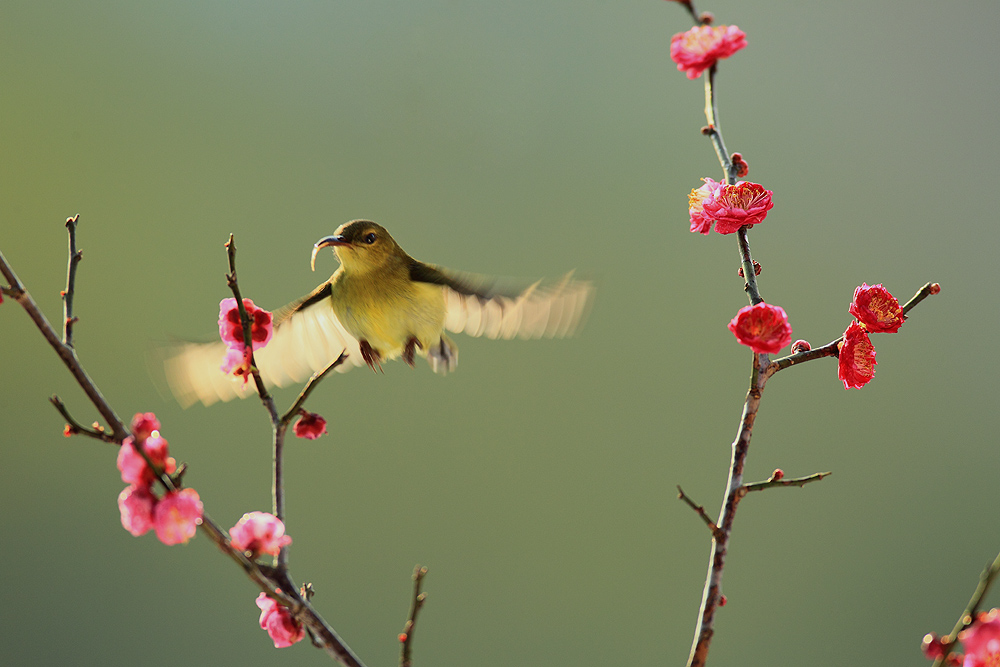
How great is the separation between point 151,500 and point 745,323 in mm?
335

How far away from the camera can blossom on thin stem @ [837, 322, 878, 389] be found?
1.63 ft

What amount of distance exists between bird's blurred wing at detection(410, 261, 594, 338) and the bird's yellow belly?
0.02 metres

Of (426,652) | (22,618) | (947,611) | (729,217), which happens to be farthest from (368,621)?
(729,217)

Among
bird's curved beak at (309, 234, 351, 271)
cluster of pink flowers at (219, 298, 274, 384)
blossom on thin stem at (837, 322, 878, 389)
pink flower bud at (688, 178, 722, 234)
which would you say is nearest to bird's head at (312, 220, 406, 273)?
bird's curved beak at (309, 234, 351, 271)

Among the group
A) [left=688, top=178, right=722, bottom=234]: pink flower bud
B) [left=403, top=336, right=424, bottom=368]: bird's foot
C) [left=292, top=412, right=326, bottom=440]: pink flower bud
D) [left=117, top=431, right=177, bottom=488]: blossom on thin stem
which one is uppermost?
[left=403, top=336, right=424, bottom=368]: bird's foot

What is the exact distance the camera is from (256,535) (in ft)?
1.32

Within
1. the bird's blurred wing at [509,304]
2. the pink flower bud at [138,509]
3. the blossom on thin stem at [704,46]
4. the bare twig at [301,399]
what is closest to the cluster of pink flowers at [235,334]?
the bare twig at [301,399]

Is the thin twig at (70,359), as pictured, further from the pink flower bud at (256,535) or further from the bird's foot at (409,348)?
the bird's foot at (409,348)

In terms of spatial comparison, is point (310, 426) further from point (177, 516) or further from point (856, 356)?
point (856, 356)

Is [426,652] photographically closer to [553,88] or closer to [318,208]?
[318,208]

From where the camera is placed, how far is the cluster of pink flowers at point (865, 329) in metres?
0.50

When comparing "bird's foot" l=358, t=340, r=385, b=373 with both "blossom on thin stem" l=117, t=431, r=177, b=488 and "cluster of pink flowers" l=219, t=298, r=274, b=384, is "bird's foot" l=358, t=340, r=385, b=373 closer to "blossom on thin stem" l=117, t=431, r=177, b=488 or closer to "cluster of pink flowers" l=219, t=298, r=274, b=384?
"cluster of pink flowers" l=219, t=298, r=274, b=384

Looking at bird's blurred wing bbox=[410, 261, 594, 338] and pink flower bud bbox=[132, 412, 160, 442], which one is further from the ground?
bird's blurred wing bbox=[410, 261, 594, 338]

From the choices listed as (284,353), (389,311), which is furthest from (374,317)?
(284,353)
